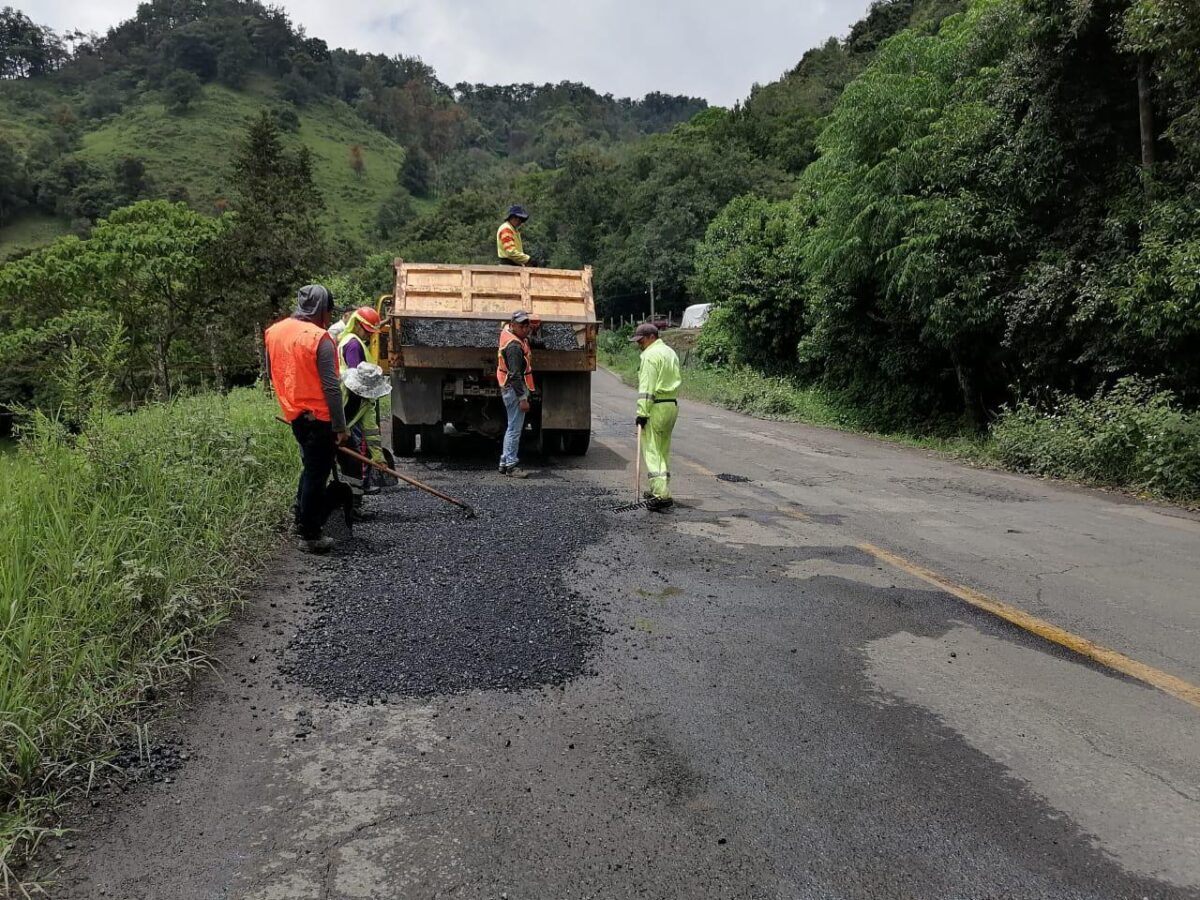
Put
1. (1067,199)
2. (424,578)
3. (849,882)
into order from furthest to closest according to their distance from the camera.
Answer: (1067,199)
(424,578)
(849,882)

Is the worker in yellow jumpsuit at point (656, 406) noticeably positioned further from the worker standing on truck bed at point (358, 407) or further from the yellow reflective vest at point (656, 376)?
the worker standing on truck bed at point (358, 407)

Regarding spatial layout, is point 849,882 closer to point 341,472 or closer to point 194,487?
point 194,487

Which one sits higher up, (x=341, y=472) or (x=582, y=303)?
(x=582, y=303)

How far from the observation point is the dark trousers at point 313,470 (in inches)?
219

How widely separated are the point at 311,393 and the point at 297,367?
0.62ft

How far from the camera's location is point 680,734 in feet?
10.3

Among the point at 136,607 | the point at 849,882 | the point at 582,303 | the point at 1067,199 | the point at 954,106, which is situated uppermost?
the point at 954,106

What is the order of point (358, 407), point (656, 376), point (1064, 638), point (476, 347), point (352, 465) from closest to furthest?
1. point (1064, 638)
2. point (352, 465)
3. point (358, 407)
4. point (656, 376)
5. point (476, 347)

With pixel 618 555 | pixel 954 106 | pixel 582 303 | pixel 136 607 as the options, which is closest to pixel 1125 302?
pixel 954 106

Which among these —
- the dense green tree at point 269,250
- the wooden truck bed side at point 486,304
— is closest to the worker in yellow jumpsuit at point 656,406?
the wooden truck bed side at point 486,304

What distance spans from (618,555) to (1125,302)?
774 cm

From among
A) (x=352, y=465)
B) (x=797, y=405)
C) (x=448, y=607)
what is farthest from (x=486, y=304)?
(x=797, y=405)

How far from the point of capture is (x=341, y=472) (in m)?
6.46

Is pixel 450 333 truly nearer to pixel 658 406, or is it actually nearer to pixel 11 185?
pixel 658 406
